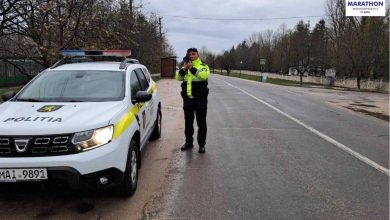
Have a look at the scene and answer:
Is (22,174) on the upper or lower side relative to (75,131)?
lower

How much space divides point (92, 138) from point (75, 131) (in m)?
0.19

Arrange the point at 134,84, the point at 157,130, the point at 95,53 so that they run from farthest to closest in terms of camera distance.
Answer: the point at 157,130 → the point at 95,53 → the point at 134,84

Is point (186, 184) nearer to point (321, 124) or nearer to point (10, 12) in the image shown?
point (321, 124)

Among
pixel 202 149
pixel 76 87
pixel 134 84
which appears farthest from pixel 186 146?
pixel 76 87

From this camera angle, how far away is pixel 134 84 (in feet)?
22.5

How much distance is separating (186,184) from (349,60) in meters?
43.4

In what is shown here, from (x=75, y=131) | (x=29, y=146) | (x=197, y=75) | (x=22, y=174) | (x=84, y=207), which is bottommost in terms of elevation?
(x=84, y=207)

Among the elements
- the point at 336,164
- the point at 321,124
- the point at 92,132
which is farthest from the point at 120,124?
the point at 321,124

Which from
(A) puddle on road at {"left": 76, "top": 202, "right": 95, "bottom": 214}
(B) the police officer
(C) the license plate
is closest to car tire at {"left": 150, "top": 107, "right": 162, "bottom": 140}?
(B) the police officer

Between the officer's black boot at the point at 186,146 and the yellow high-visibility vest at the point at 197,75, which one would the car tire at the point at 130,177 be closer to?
the yellow high-visibility vest at the point at 197,75

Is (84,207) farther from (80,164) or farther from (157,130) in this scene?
(157,130)

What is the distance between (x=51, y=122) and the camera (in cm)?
468

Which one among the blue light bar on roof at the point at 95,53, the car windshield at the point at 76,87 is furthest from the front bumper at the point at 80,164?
the blue light bar on roof at the point at 95,53

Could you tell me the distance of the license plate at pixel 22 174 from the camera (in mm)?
4414
